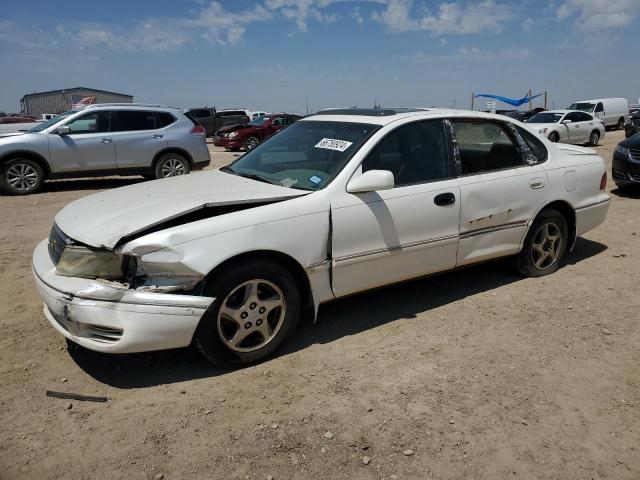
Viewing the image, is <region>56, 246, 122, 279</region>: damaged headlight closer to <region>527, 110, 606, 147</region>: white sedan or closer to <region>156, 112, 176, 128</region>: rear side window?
<region>156, 112, 176, 128</region>: rear side window

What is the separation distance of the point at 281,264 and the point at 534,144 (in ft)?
9.32

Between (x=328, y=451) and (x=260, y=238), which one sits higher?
(x=260, y=238)

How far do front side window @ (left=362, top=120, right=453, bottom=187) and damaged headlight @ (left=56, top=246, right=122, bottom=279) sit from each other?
1800 millimetres

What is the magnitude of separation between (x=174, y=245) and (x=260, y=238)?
1.73 ft

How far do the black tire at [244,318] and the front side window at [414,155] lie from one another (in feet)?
3.44

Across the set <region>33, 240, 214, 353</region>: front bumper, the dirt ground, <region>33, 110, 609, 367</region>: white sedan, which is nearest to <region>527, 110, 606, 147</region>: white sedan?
<region>33, 110, 609, 367</region>: white sedan

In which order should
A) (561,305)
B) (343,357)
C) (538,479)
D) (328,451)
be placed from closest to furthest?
(538,479)
(328,451)
(343,357)
(561,305)

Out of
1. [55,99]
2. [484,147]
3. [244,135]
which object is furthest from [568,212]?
[55,99]

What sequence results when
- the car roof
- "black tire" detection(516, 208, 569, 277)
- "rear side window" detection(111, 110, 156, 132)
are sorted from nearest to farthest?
the car roof < "black tire" detection(516, 208, 569, 277) < "rear side window" detection(111, 110, 156, 132)

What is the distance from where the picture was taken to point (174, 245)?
3104 mm

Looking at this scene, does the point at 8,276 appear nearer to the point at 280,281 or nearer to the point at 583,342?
the point at 280,281

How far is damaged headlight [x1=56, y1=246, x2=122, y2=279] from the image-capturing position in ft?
10.4

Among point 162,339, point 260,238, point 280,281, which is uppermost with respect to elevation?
point 260,238

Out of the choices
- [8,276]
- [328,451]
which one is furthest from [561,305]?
[8,276]
